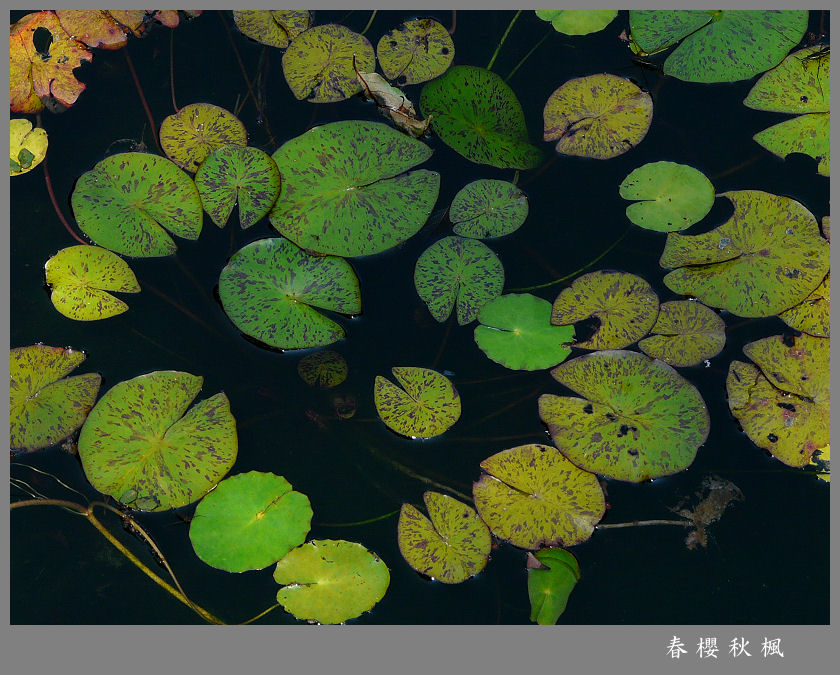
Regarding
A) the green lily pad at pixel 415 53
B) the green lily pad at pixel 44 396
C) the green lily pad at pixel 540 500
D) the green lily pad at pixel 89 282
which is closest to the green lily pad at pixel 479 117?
the green lily pad at pixel 415 53

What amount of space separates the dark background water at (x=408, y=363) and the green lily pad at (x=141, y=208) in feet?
0.27

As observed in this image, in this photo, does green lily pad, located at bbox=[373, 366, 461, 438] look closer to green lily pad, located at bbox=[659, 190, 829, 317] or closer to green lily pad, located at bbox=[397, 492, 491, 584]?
green lily pad, located at bbox=[397, 492, 491, 584]

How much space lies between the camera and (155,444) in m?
2.57

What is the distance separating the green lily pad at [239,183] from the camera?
2.78 meters

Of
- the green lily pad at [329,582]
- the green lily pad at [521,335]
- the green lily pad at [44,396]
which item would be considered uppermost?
the green lily pad at [44,396]

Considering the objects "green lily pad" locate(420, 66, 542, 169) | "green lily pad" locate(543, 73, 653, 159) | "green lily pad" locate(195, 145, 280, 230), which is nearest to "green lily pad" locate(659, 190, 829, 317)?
"green lily pad" locate(543, 73, 653, 159)

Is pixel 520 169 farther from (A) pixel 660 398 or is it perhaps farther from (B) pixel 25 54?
(B) pixel 25 54

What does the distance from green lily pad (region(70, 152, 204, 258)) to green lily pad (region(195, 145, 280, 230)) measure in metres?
0.07

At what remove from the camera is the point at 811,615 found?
259 cm

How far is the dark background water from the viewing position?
2.59 meters

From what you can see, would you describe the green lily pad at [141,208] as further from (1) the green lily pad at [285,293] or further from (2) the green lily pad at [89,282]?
(1) the green lily pad at [285,293]

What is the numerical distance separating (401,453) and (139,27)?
2406 millimetres

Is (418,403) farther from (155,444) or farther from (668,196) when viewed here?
(668,196)

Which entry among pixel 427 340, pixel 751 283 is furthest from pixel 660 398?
pixel 427 340
